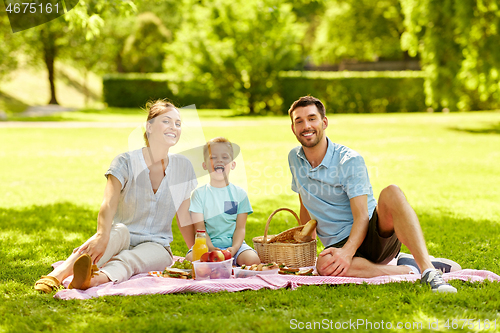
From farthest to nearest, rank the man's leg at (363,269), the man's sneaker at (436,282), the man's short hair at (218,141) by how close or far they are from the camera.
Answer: the man's short hair at (218,141) < the man's leg at (363,269) < the man's sneaker at (436,282)

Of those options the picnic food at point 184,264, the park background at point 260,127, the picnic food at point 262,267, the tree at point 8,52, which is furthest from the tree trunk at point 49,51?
the picnic food at point 262,267

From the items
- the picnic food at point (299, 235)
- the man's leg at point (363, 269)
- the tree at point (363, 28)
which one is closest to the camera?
the man's leg at point (363, 269)

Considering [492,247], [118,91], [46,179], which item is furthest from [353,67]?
[492,247]

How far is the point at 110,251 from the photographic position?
4.16m

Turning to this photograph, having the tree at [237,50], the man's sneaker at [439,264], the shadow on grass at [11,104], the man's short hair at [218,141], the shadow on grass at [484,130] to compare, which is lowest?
the man's sneaker at [439,264]

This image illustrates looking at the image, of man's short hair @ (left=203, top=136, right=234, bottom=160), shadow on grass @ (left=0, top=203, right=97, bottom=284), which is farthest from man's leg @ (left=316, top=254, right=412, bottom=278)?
shadow on grass @ (left=0, top=203, right=97, bottom=284)

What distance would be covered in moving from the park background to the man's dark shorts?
390 mm

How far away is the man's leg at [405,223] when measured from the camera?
12.7 feet

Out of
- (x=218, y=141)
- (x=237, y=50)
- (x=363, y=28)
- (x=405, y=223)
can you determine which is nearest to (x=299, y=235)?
(x=405, y=223)

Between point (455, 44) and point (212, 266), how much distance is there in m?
17.8

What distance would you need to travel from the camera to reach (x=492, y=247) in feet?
18.0

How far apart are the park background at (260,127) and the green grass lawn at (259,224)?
2 centimetres

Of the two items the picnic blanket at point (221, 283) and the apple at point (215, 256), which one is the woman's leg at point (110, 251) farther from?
the apple at point (215, 256)

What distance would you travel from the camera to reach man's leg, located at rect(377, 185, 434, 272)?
3.88m
